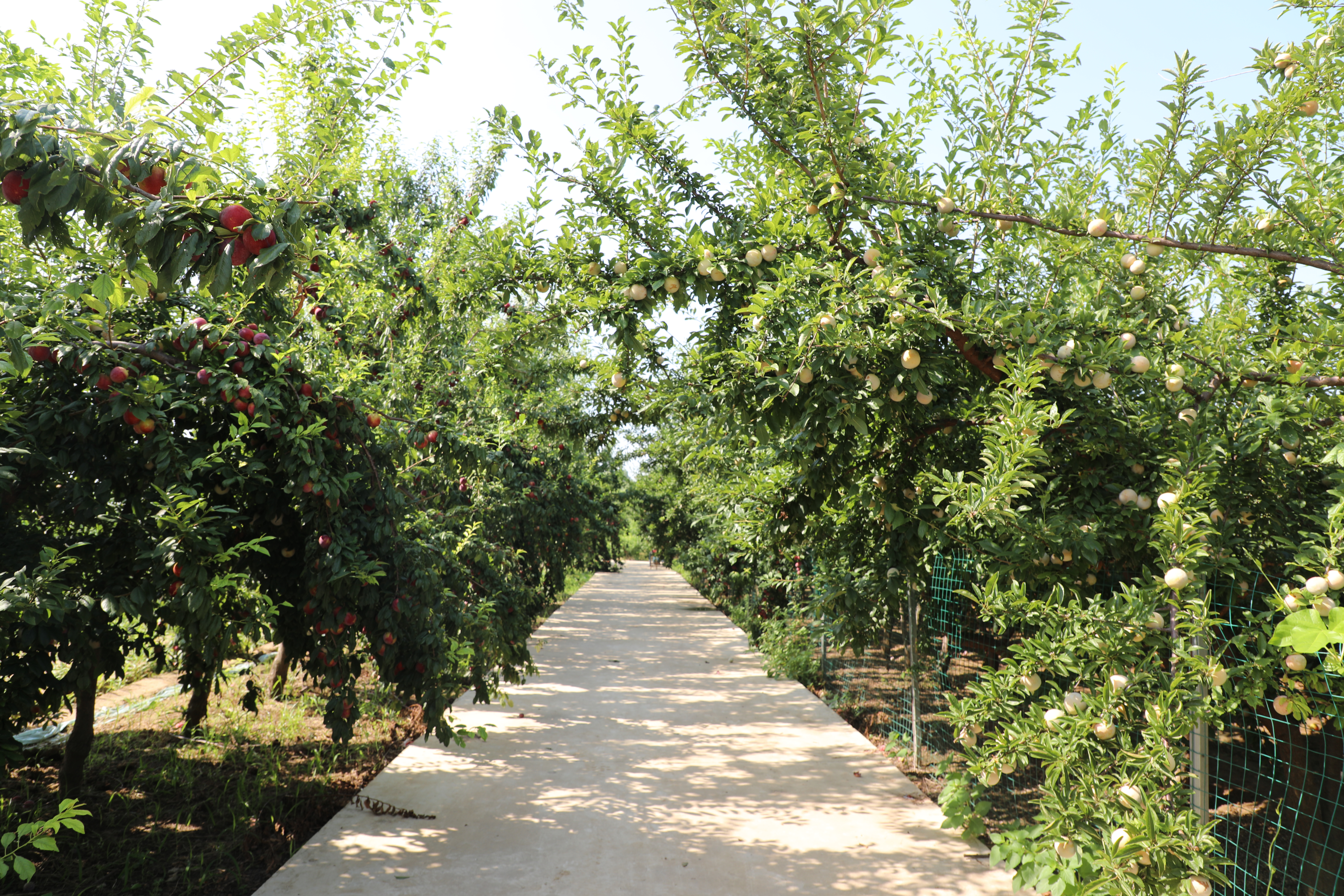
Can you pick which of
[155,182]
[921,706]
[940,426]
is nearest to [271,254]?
[155,182]

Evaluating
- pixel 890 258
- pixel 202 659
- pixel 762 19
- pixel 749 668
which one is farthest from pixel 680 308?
pixel 749 668

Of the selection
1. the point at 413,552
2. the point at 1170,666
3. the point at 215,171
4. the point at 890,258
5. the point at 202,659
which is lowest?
the point at 202,659

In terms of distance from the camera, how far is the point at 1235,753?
15.0 ft

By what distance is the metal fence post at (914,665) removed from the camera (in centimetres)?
471

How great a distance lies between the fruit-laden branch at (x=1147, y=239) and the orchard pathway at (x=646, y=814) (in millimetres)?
2642

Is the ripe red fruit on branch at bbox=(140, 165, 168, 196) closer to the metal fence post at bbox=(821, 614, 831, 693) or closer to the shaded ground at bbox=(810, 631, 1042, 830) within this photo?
the shaded ground at bbox=(810, 631, 1042, 830)

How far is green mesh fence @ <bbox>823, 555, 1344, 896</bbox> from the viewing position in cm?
262

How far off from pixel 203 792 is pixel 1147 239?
5190 millimetres

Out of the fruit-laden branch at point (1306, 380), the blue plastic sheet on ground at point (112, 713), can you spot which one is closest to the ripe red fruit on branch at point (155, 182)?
the blue plastic sheet on ground at point (112, 713)

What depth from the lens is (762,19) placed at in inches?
127

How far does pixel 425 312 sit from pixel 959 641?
4.01 meters

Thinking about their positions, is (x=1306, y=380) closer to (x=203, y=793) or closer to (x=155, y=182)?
(x=155, y=182)

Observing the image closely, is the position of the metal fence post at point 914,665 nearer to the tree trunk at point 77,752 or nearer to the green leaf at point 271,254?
the green leaf at point 271,254

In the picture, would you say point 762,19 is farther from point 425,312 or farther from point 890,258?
point 425,312
